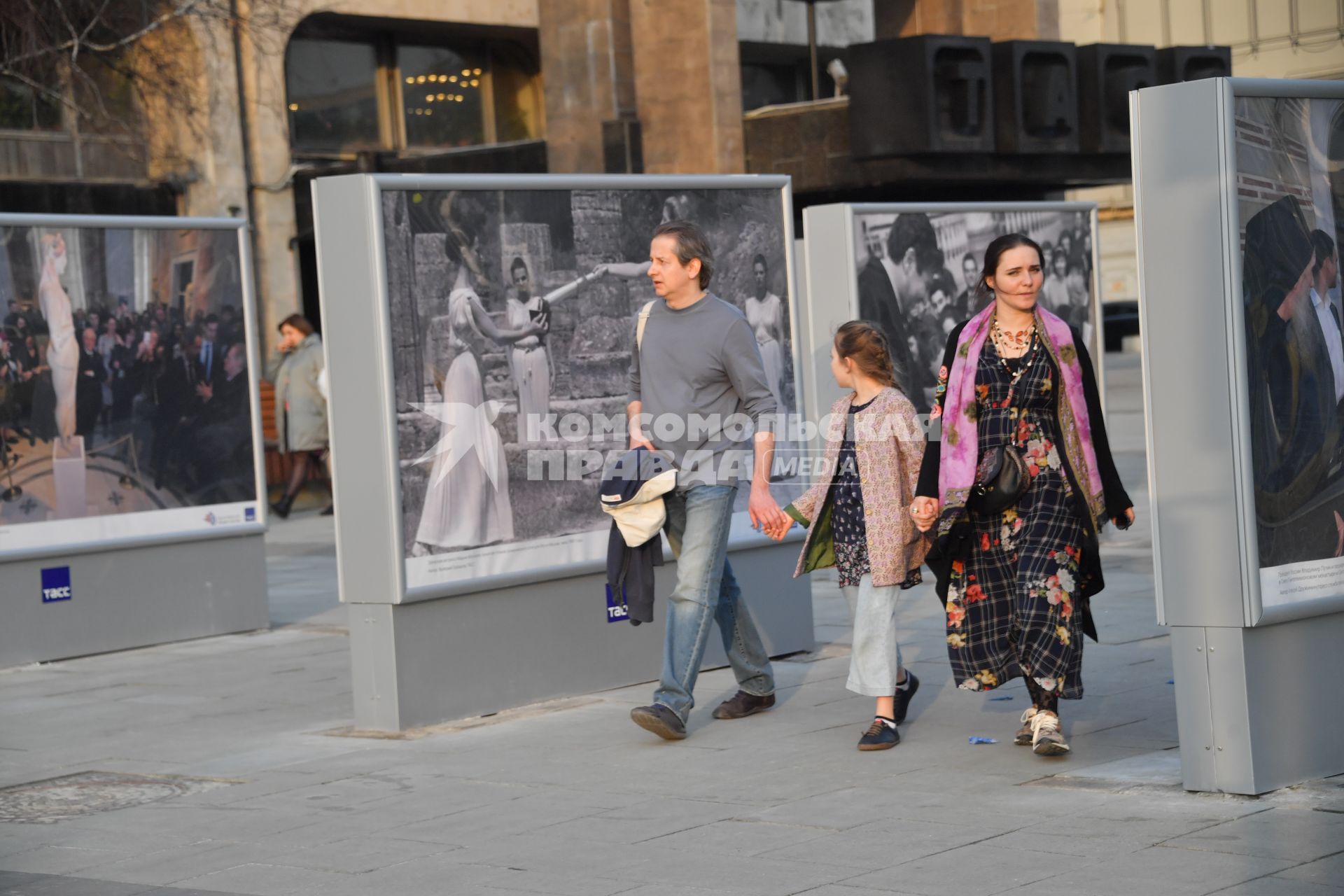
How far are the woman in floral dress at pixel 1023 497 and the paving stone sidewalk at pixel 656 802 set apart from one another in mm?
369

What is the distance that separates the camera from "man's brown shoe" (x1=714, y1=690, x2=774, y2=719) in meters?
7.27

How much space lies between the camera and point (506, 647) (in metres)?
7.73

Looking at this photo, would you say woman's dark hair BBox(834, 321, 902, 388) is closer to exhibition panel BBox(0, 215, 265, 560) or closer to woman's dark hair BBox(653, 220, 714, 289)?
woman's dark hair BBox(653, 220, 714, 289)

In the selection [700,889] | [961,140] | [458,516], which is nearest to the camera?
[700,889]

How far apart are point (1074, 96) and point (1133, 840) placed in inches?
670

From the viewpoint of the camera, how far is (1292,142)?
559cm

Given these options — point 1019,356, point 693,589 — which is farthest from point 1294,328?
point 693,589

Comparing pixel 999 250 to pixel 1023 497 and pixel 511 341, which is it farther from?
pixel 511 341

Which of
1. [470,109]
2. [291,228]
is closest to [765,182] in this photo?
[291,228]

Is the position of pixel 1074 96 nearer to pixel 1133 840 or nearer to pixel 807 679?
pixel 807 679

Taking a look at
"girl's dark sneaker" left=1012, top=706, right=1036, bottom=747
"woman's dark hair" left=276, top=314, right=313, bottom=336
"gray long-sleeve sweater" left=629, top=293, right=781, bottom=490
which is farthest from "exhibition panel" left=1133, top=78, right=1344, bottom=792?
"woman's dark hair" left=276, top=314, right=313, bottom=336

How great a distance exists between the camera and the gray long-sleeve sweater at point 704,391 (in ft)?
22.4

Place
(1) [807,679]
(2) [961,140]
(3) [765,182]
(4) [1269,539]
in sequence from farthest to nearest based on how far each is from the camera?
1. (2) [961,140]
2. (3) [765,182]
3. (1) [807,679]
4. (4) [1269,539]

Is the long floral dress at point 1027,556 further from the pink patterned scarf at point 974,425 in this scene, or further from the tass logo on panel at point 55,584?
the tass logo on panel at point 55,584
